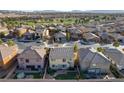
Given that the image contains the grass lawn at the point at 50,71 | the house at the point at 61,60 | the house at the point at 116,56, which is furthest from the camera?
the house at the point at 61,60

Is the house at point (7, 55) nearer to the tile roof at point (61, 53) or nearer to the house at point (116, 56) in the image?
the tile roof at point (61, 53)

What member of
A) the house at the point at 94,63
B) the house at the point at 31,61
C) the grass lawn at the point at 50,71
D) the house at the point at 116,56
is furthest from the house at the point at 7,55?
the house at the point at 116,56

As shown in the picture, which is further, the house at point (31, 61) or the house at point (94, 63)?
the house at point (31, 61)

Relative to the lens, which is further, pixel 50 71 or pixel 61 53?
pixel 61 53

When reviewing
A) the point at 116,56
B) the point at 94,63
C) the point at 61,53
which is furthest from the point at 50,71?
the point at 116,56

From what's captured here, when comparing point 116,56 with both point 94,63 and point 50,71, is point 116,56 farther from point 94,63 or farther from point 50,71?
point 50,71
